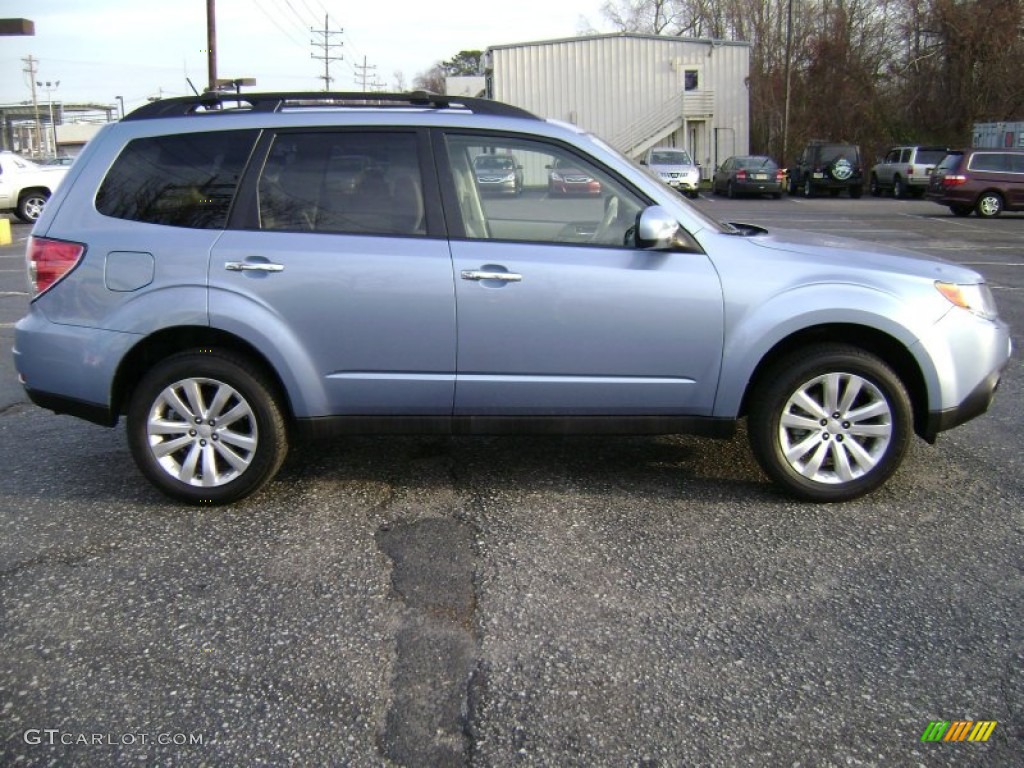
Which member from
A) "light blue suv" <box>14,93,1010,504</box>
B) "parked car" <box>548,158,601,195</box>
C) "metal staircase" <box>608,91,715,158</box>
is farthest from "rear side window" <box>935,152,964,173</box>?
"parked car" <box>548,158,601,195</box>

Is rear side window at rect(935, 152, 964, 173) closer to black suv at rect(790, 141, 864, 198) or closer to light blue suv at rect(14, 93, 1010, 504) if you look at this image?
black suv at rect(790, 141, 864, 198)

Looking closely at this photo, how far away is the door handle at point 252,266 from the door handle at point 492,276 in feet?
2.70

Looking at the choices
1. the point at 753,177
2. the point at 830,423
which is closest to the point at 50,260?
the point at 830,423

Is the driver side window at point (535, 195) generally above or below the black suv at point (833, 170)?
below

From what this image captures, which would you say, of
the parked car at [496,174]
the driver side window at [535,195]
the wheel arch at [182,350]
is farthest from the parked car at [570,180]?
the wheel arch at [182,350]

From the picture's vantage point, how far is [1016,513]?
14.2 ft

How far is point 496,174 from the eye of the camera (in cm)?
451

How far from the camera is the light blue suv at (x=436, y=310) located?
4.28 m

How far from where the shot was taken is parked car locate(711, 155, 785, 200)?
31.7 metres

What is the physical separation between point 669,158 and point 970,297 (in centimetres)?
2776

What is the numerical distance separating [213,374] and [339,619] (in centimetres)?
147

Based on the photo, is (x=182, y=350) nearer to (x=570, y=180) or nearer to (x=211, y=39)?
(x=570, y=180)

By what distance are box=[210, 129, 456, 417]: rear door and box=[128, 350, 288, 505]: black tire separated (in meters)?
0.18
